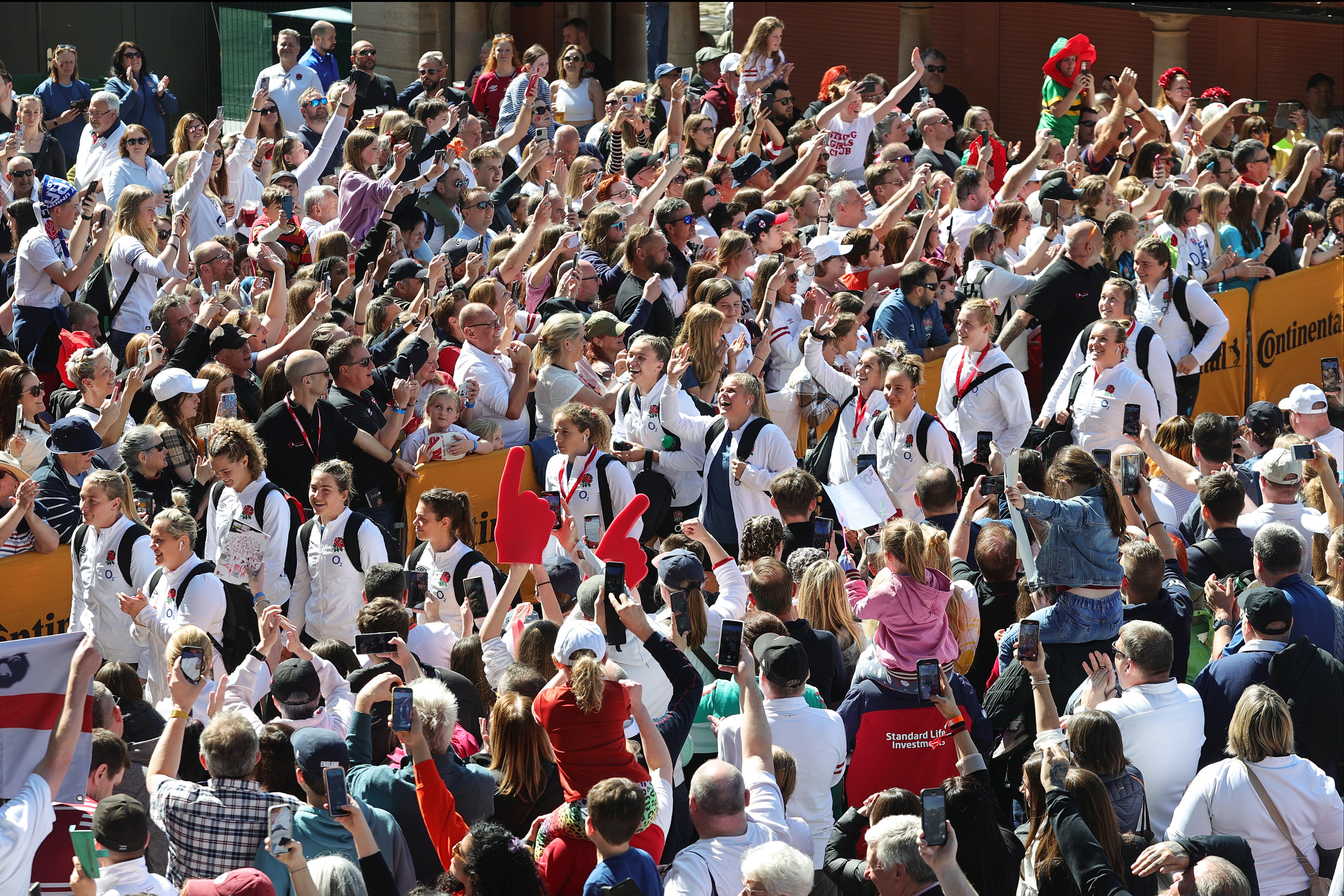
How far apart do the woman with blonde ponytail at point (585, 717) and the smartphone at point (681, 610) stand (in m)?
0.79

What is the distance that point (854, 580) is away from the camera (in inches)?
278

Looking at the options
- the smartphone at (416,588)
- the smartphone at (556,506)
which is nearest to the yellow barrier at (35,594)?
the smartphone at (416,588)

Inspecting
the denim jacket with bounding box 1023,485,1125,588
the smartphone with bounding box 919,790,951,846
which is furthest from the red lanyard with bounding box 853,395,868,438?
the smartphone with bounding box 919,790,951,846

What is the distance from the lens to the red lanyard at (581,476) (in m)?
8.20

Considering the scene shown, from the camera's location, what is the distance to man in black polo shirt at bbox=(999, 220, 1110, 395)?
10438mm

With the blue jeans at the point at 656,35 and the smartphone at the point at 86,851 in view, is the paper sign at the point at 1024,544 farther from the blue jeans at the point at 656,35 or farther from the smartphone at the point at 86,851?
the blue jeans at the point at 656,35

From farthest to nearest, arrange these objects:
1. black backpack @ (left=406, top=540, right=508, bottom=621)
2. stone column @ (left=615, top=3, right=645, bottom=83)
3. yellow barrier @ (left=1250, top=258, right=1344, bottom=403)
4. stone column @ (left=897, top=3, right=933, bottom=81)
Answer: stone column @ (left=615, top=3, right=645, bottom=83)
stone column @ (left=897, top=3, right=933, bottom=81)
yellow barrier @ (left=1250, top=258, right=1344, bottom=403)
black backpack @ (left=406, top=540, right=508, bottom=621)

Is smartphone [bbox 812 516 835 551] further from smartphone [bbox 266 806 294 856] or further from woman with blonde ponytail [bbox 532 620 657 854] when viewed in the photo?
smartphone [bbox 266 806 294 856]

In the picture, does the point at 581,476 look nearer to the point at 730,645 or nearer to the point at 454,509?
the point at 454,509

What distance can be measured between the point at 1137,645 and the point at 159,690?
13.4ft

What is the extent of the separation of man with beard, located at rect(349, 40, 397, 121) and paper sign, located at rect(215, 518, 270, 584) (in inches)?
369

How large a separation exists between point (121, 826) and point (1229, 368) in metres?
9.65

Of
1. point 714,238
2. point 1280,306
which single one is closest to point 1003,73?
point 1280,306

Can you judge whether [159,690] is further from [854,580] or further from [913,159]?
[913,159]
